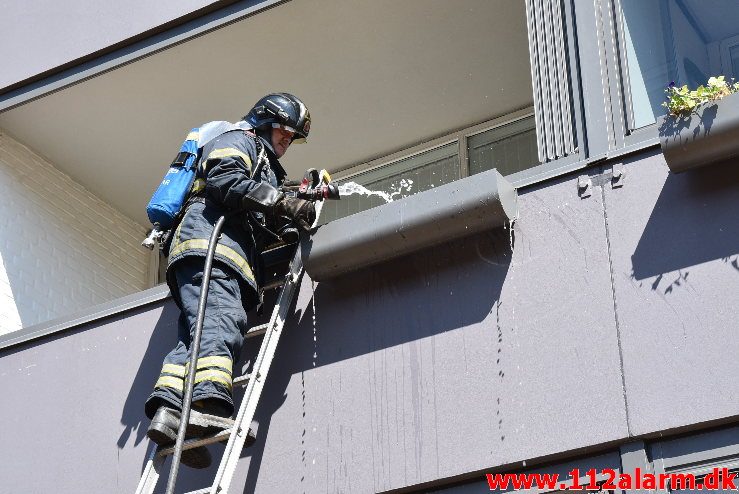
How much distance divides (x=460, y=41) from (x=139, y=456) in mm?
2972

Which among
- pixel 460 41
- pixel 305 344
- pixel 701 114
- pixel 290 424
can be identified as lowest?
pixel 290 424

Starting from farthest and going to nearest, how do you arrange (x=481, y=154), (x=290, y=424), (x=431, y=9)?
1. (x=481, y=154)
2. (x=431, y=9)
3. (x=290, y=424)

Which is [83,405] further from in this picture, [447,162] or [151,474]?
[447,162]

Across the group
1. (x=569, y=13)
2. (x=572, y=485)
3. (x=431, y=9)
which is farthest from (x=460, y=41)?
(x=572, y=485)

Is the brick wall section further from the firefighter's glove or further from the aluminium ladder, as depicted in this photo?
the firefighter's glove

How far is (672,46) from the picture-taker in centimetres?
570

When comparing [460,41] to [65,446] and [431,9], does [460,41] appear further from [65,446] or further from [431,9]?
[65,446]

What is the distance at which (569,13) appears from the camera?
6.07 meters

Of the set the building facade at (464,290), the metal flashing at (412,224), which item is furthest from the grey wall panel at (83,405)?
the metal flashing at (412,224)

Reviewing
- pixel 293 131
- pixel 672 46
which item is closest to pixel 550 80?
pixel 672 46

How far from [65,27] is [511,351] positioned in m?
3.70

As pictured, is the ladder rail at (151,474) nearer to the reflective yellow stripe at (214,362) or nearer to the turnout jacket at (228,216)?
the reflective yellow stripe at (214,362)

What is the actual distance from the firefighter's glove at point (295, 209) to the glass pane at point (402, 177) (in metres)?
2.24

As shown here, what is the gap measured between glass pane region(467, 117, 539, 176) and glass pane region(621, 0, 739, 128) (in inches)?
74.8
